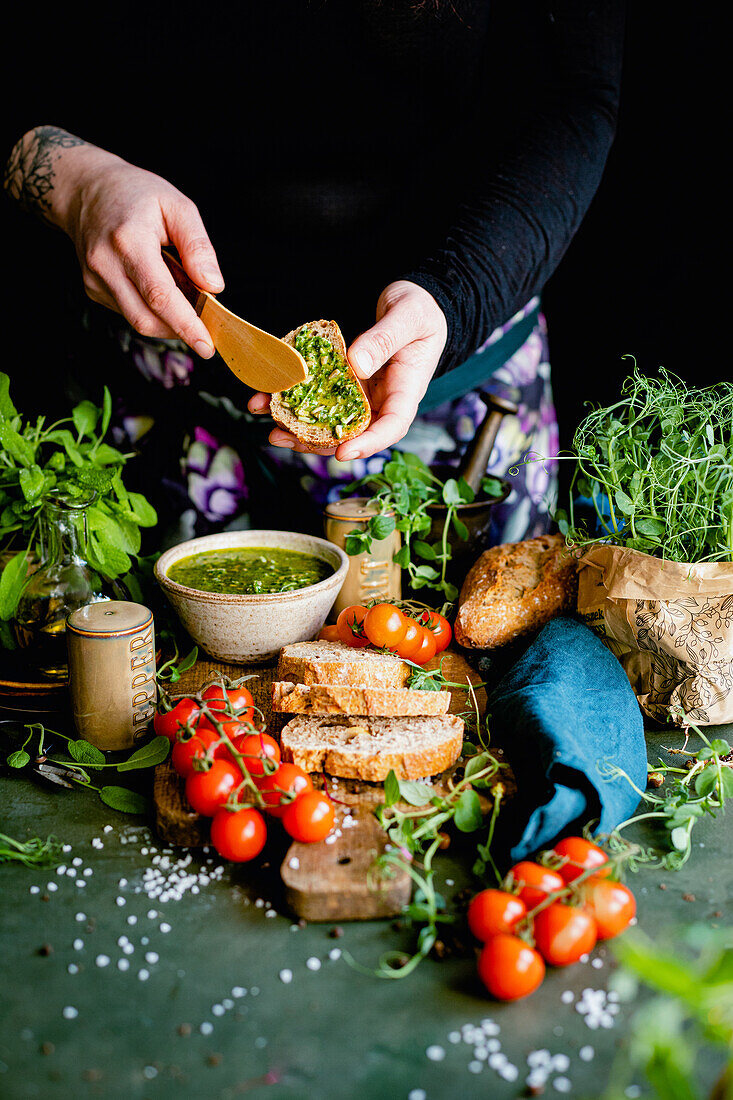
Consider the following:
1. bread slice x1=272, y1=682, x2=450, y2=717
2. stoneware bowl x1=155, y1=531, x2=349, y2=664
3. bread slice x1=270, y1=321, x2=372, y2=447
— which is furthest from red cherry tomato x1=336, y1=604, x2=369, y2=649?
bread slice x1=270, y1=321, x2=372, y2=447

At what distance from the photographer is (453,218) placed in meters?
2.05

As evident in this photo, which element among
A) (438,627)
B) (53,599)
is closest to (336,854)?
(438,627)

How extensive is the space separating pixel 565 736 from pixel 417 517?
0.66m

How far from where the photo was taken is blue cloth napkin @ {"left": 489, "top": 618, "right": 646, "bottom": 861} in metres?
1.15

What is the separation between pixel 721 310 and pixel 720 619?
1.65 meters

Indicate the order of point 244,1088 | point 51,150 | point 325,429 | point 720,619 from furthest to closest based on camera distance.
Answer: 1. point 51,150
2. point 325,429
3. point 720,619
4. point 244,1088

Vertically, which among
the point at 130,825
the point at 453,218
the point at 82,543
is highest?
the point at 453,218

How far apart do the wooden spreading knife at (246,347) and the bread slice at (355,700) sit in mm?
580

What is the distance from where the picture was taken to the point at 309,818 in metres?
1.11

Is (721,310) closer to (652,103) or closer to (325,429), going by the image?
(652,103)

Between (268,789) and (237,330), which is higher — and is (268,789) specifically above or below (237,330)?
below

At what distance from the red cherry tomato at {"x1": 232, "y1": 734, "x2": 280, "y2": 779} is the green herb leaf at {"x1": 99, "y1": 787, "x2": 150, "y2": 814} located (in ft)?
0.57

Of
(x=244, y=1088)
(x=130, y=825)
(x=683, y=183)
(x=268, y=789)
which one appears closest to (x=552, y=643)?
(x=268, y=789)

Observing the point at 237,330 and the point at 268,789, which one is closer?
the point at 268,789
